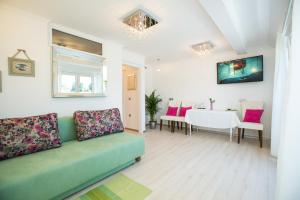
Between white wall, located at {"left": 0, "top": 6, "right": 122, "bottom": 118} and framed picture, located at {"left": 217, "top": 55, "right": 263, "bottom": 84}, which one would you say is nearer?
white wall, located at {"left": 0, "top": 6, "right": 122, "bottom": 118}

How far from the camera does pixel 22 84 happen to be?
2.28m

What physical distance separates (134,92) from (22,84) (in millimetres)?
3051

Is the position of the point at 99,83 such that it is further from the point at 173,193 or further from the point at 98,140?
the point at 173,193

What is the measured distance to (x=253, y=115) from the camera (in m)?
3.63

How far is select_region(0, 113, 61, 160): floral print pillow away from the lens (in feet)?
5.60

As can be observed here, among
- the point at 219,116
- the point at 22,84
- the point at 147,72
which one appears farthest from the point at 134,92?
the point at 22,84

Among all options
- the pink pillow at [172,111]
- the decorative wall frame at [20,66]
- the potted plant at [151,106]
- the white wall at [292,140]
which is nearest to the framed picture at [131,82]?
the potted plant at [151,106]

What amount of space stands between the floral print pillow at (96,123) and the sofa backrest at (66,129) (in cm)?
12

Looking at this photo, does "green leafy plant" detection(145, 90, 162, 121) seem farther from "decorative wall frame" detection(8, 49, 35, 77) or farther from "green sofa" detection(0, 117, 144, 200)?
"decorative wall frame" detection(8, 49, 35, 77)

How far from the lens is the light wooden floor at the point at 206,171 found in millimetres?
1768

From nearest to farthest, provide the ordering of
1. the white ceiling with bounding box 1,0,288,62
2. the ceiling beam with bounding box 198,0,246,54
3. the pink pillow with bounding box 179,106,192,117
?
the ceiling beam with bounding box 198,0,246,54, the white ceiling with bounding box 1,0,288,62, the pink pillow with bounding box 179,106,192,117

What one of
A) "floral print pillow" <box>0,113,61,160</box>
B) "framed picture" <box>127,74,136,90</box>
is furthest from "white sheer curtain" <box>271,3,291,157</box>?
"floral print pillow" <box>0,113,61,160</box>

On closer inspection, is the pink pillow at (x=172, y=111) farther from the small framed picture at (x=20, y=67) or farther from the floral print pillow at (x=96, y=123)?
the small framed picture at (x=20, y=67)

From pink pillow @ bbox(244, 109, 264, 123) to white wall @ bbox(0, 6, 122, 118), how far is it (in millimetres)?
4097
